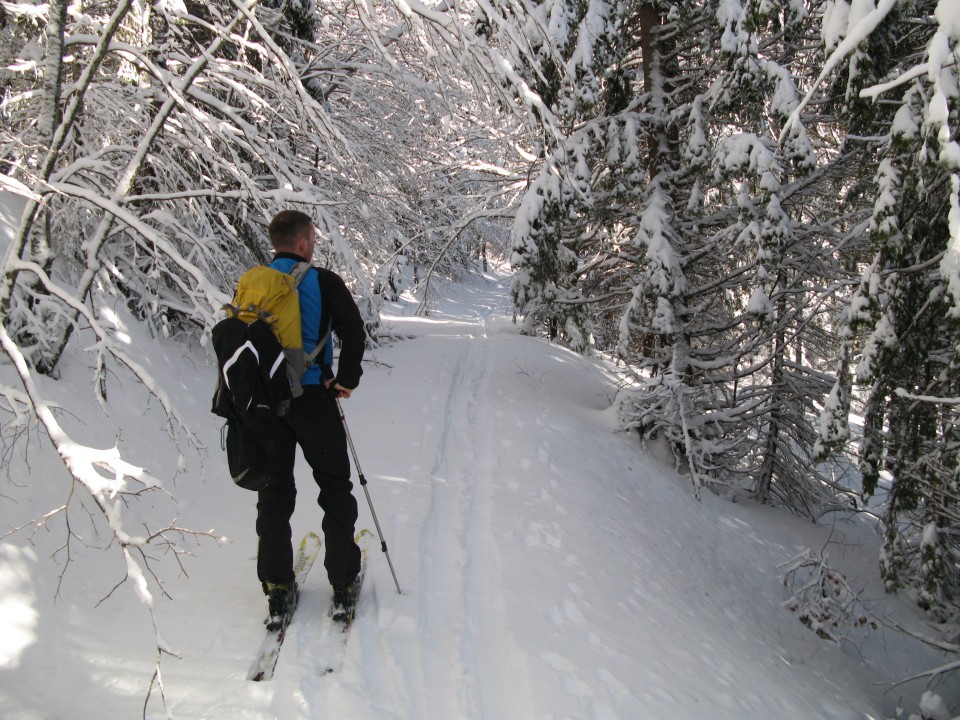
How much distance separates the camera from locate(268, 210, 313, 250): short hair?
3.45 meters

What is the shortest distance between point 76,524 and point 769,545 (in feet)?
25.9

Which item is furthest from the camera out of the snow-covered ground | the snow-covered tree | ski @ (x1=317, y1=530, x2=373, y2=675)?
the snow-covered tree

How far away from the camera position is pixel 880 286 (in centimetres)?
508

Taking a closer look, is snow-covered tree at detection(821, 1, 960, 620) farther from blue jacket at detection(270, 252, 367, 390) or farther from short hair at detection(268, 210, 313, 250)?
short hair at detection(268, 210, 313, 250)

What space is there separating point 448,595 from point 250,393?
1.96 m

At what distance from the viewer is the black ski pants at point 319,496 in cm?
339

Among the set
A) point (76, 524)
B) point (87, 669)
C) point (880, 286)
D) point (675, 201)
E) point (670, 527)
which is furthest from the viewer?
point (675, 201)

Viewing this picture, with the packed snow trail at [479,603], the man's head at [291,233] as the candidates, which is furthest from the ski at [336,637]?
the man's head at [291,233]

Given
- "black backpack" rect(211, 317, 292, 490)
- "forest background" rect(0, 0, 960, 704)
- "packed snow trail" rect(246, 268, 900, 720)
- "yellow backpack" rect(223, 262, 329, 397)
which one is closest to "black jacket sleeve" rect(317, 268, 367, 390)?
"yellow backpack" rect(223, 262, 329, 397)

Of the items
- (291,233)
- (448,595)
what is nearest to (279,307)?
(291,233)

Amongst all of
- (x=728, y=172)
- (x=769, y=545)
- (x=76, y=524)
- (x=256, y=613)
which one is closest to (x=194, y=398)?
(x=76, y=524)

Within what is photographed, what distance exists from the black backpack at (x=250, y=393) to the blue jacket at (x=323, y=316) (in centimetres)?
24

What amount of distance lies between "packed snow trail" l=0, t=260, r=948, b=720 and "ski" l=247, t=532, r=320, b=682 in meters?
0.06

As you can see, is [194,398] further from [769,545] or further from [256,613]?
[769,545]
